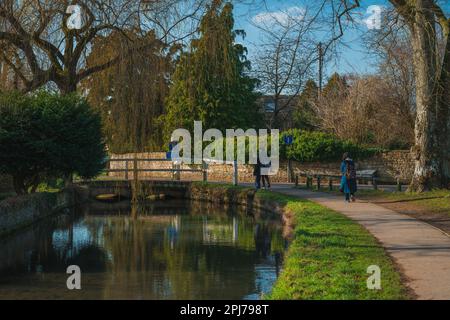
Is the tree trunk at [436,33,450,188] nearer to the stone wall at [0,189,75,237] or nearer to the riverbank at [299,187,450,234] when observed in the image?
the riverbank at [299,187,450,234]

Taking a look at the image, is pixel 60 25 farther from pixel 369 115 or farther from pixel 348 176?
pixel 369 115

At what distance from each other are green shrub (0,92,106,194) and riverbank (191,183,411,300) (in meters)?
7.02

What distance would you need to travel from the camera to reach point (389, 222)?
1423 cm

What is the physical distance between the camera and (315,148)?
98.5 feet

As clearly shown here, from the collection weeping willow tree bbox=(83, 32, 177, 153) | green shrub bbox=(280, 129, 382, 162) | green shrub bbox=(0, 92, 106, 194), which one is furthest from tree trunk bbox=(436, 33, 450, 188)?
green shrub bbox=(0, 92, 106, 194)

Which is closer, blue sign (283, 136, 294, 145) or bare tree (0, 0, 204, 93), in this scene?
bare tree (0, 0, 204, 93)

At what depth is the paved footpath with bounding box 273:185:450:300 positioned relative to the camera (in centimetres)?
773

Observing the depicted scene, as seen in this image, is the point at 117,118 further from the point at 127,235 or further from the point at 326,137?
the point at 326,137

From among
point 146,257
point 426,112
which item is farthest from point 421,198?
point 146,257

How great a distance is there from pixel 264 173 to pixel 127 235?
1078 cm
